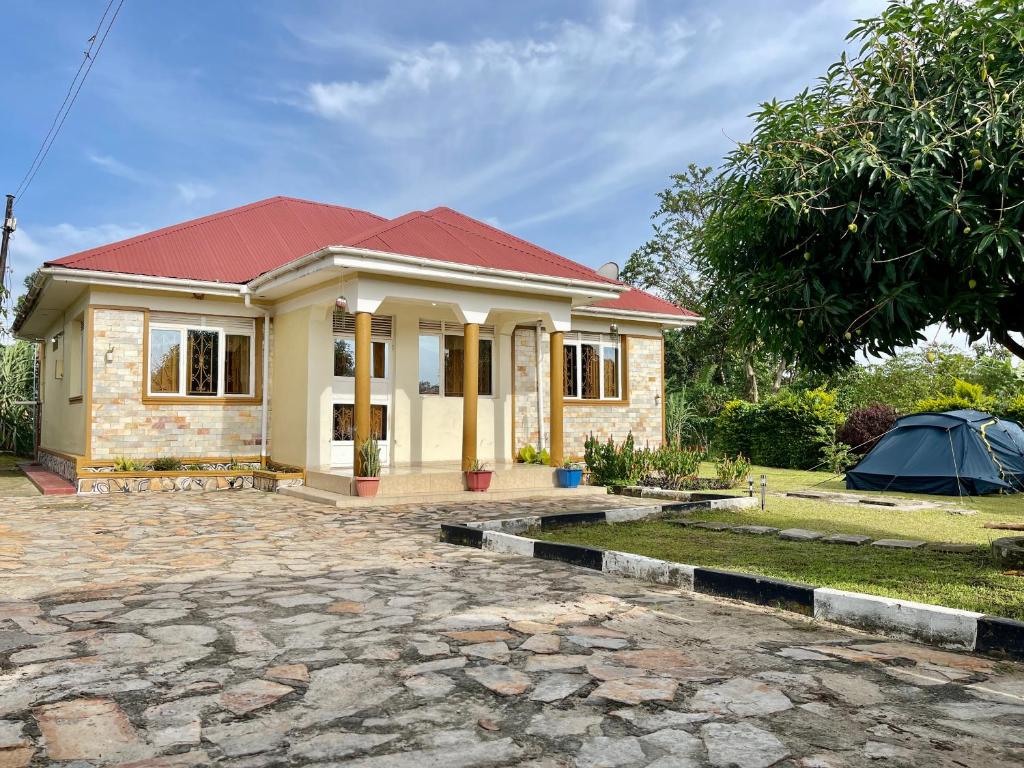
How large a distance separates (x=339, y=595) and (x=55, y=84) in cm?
1390

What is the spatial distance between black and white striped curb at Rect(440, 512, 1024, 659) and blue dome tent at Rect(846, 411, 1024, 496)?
9313 mm

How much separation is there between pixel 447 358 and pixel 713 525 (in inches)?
296

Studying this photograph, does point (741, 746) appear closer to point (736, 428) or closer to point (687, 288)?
point (736, 428)

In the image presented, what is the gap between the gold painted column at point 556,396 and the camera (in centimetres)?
1373

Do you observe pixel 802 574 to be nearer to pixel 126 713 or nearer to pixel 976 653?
pixel 976 653

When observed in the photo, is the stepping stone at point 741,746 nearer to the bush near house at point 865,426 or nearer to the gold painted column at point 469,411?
the gold painted column at point 469,411

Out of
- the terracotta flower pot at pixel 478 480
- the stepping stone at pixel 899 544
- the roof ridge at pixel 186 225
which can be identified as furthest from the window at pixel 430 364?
the stepping stone at pixel 899 544

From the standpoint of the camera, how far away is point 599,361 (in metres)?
16.8

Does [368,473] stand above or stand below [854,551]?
above

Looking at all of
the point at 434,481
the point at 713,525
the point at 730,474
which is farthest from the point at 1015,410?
the point at 434,481

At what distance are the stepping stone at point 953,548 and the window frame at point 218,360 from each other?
431 inches

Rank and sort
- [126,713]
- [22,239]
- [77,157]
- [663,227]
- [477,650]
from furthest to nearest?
[663,227], [22,239], [77,157], [477,650], [126,713]

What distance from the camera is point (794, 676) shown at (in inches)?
138

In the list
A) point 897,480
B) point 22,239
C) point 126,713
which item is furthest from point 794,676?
point 22,239
